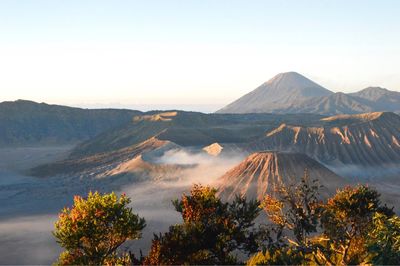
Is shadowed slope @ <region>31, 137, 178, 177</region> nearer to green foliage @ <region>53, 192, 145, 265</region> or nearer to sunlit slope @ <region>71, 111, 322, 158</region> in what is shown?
sunlit slope @ <region>71, 111, 322, 158</region>

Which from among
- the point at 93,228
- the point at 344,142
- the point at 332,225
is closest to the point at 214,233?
the point at 93,228

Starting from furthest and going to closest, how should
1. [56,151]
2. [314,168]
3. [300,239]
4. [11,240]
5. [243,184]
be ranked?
[56,151] → [314,168] → [243,184] → [11,240] → [300,239]

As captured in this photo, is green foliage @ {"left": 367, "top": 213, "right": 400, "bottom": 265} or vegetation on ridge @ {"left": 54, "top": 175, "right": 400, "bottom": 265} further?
vegetation on ridge @ {"left": 54, "top": 175, "right": 400, "bottom": 265}

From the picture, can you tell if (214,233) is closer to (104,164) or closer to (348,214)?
(348,214)

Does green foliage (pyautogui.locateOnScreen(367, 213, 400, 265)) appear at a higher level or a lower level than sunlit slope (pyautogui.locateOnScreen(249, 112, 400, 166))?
higher

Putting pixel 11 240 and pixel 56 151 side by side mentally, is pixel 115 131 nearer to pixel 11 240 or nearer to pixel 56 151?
pixel 56 151

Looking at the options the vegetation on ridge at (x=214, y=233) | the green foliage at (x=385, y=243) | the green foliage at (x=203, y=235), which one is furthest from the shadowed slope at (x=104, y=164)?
the green foliage at (x=385, y=243)

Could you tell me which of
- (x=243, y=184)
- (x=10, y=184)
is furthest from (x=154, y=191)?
(x=10, y=184)

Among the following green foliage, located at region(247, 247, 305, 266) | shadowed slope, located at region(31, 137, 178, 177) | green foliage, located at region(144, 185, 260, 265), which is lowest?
shadowed slope, located at region(31, 137, 178, 177)

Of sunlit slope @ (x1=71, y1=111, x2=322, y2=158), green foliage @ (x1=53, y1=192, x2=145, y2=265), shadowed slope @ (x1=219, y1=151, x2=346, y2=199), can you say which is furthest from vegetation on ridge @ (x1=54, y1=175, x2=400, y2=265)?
sunlit slope @ (x1=71, y1=111, x2=322, y2=158)
